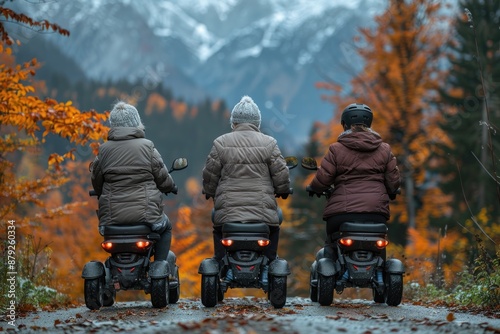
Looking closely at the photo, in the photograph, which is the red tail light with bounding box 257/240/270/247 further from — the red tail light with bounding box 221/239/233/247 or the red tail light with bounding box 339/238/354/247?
the red tail light with bounding box 339/238/354/247

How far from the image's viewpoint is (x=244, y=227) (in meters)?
8.72

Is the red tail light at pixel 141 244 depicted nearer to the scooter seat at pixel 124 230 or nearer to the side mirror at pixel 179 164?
the scooter seat at pixel 124 230

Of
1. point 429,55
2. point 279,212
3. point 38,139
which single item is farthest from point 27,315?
point 429,55

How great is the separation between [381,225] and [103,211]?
10.1 feet

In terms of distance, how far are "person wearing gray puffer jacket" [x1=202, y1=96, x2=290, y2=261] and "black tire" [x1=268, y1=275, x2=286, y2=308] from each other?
1.31 ft

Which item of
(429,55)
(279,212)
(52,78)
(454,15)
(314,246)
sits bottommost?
(314,246)

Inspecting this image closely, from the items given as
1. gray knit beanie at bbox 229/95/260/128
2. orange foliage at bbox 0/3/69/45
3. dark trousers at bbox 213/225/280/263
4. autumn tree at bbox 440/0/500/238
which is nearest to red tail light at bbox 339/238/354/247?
dark trousers at bbox 213/225/280/263

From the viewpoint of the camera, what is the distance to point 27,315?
8688 mm

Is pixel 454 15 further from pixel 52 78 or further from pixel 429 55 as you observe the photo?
pixel 52 78

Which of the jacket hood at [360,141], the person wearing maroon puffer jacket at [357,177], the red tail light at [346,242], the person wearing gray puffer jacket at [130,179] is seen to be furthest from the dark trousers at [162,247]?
the jacket hood at [360,141]

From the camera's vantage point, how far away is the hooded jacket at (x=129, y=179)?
8.78 m

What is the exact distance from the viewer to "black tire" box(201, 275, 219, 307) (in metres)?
8.88

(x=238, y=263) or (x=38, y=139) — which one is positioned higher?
(x=38, y=139)

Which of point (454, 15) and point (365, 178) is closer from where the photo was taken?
point (365, 178)
